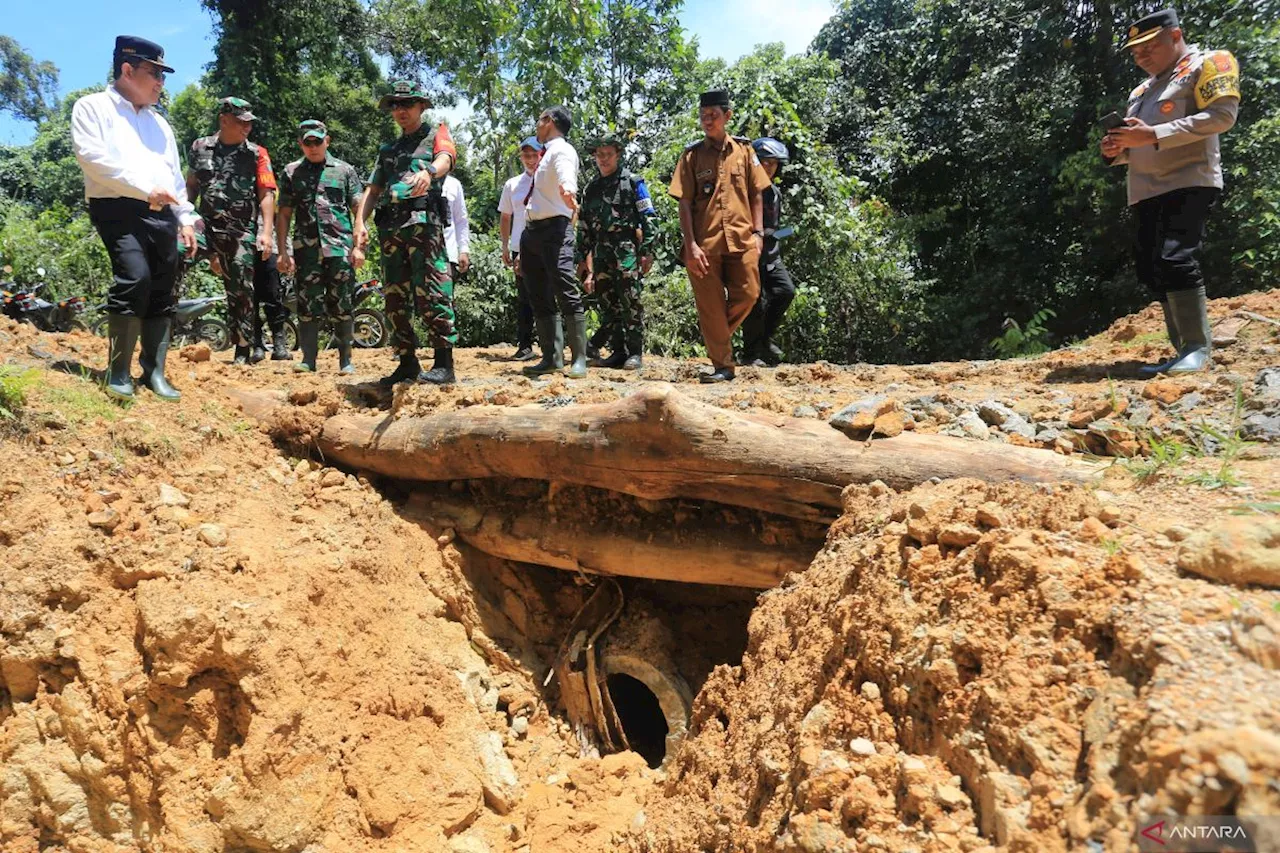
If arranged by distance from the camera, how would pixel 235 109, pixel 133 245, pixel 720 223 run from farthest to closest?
pixel 235 109, pixel 720 223, pixel 133 245

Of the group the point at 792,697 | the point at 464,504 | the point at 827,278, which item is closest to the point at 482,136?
the point at 827,278

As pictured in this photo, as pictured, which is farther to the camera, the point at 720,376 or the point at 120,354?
the point at 720,376

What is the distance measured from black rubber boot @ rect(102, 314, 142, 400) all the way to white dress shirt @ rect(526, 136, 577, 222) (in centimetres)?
243

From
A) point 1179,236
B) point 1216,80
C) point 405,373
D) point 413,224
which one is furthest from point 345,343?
point 1216,80

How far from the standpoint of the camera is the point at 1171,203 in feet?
12.4

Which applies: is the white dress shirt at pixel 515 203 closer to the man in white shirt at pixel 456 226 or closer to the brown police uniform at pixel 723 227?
the man in white shirt at pixel 456 226

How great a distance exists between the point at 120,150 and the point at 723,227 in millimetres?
3159

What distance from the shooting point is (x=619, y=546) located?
3545mm

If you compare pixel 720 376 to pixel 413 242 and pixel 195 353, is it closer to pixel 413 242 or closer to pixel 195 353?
pixel 413 242

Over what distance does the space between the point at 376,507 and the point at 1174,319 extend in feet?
13.5

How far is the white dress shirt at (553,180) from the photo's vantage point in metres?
4.92

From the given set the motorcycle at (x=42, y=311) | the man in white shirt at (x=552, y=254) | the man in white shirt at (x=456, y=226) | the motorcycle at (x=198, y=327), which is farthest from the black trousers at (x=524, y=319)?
the motorcycle at (x=42, y=311)

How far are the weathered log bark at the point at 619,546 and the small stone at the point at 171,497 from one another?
102cm

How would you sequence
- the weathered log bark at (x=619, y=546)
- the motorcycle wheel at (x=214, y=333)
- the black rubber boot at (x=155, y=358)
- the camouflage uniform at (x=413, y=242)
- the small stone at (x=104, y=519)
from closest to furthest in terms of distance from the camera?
the small stone at (x=104, y=519)
the weathered log bark at (x=619, y=546)
the black rubber boot at (x=155, y=358)
the camouflage uniform at (x=413, y=242)
the motorcycle wheel at (x=214, y=333)
